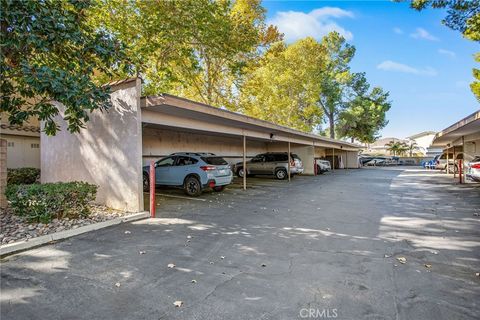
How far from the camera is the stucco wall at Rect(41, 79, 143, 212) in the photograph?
689 centimetres

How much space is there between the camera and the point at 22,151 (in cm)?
1136

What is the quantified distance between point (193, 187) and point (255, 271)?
251 inches

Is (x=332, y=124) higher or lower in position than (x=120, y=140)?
higher

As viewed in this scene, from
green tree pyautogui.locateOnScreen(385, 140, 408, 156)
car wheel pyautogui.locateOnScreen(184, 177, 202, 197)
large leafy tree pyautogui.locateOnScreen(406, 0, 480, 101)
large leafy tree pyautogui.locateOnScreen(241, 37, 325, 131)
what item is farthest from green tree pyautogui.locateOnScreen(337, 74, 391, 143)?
car wheel pyautogui.locateOnScreen(184, 177, 202, 197)

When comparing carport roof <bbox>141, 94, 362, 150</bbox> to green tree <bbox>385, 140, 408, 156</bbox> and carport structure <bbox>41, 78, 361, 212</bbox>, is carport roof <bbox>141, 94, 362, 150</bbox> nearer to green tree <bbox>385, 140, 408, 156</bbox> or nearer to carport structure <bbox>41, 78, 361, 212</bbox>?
carport structure <bbox>41, 78, 361, 212</bbox>

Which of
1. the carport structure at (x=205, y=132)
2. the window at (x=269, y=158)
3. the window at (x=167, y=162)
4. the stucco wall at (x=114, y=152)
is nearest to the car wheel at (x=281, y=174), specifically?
the window at (x=269, y=158)

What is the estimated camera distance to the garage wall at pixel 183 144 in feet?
42.0

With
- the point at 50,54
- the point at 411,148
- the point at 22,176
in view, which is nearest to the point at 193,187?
the point at 50,54

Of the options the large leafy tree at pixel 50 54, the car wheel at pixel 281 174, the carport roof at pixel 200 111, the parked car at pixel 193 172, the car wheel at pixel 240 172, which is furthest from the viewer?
the car wheel at pixel 240 172

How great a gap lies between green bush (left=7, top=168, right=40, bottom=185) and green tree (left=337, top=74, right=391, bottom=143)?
33076mm

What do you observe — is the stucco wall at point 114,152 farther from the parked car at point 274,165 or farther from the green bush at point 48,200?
the parked car at point 274,165

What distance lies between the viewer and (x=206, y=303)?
9.21 ft

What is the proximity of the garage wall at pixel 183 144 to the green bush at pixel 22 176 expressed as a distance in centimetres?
408

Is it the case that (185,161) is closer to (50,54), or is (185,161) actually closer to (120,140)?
(120,140)
